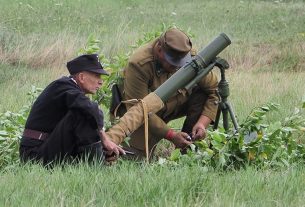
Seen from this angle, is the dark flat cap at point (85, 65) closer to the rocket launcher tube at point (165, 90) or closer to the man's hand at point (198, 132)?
the rocket launcher tube at point (165, 90)

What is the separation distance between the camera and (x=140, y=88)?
577 cm

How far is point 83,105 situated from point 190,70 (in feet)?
3.11

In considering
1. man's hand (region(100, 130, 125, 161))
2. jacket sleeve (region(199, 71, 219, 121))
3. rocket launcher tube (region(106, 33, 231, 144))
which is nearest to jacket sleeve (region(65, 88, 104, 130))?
man's hand (region(100, 130, 125, 161))

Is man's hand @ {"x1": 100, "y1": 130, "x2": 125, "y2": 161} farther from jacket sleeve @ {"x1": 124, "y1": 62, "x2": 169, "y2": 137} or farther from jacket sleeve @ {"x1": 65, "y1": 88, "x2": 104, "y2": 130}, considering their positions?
jacket sleeve @ {"x1": 124, "y1": 62, "x2": 169, "y2": 137}

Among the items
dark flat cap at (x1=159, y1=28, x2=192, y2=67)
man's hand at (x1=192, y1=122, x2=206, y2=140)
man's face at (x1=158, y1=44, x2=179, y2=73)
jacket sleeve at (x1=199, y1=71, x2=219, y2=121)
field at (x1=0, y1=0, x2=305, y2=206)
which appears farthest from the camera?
jacket sleeve at (x1=199, y1=71, x2=219, y2=121)

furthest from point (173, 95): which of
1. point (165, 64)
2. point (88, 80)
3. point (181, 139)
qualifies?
point (88, 80)

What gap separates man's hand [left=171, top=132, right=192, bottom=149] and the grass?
5.02ft

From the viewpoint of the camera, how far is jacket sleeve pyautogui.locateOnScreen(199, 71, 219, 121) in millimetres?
6062

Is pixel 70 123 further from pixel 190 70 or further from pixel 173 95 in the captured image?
pixel 173 95

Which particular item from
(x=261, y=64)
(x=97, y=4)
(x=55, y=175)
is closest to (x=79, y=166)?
(x=55, y=175)

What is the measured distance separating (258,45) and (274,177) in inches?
358

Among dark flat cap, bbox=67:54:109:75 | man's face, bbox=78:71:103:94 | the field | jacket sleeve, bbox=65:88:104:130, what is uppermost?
dark flat cap, bbox=67:54:109:75

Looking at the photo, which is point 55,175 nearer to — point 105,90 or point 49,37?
point 105,90

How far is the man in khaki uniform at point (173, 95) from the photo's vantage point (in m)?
5.57
